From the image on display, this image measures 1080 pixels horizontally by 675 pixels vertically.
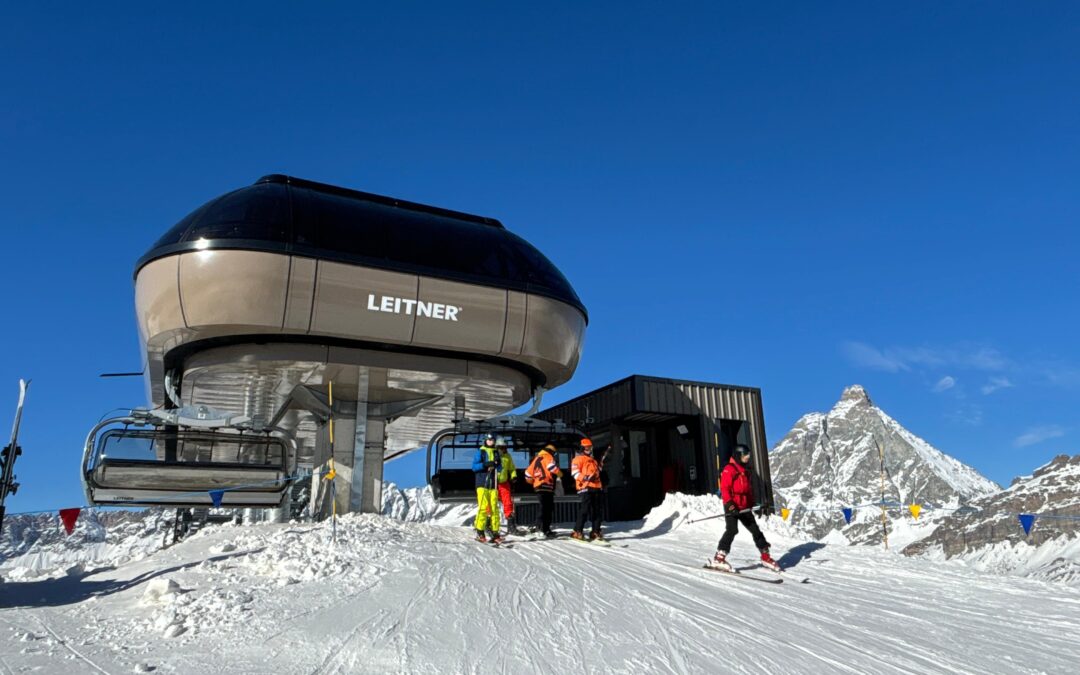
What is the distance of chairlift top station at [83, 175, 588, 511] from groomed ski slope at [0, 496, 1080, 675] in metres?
5.01

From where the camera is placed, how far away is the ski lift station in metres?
15.4

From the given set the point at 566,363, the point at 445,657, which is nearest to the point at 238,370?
the point at 566,363

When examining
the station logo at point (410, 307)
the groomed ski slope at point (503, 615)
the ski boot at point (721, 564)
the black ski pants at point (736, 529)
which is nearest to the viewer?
the groomed ski slope at point (503, 615)

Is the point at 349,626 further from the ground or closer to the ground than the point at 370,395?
closer to the ground

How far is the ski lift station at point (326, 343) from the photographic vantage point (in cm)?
1541

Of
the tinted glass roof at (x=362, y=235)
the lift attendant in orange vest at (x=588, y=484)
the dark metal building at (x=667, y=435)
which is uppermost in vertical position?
the tinted glass roof at (x=362, y=235)

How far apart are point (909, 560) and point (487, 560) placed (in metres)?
6.82

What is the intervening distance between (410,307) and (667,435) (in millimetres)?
11390

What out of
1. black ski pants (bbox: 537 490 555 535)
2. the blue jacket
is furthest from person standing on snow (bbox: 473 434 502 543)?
black ski pants (bbox: 537 490 555 535)

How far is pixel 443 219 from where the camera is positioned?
18.4 metres

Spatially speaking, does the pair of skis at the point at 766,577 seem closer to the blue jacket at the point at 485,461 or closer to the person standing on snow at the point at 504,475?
the person standing on snow at the point at 504,475

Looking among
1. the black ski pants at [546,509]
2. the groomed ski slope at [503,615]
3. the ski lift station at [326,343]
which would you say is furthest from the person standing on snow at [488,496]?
the ski lift station at [326,343]

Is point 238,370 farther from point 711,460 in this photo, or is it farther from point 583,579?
point 711,460

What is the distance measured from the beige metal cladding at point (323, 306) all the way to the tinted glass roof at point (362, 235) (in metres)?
0.24
